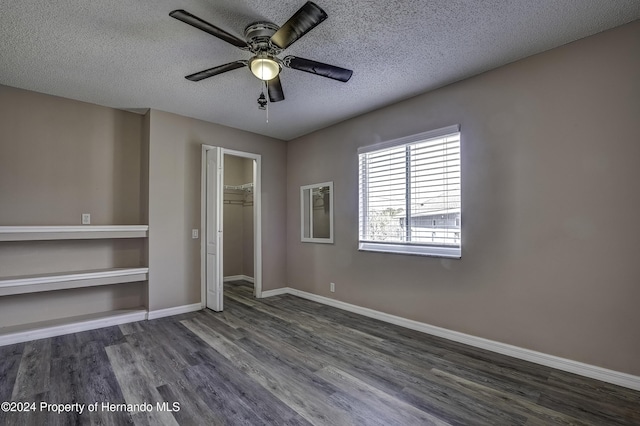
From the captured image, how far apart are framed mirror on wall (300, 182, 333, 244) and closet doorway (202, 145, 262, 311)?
0.77 meters

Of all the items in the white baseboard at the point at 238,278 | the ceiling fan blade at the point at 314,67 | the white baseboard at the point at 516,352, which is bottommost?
the white baseboard at the point at 238,278

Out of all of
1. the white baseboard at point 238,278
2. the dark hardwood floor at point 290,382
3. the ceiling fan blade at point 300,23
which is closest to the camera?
the ceiling fan blade at point 300,23

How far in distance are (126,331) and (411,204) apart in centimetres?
369

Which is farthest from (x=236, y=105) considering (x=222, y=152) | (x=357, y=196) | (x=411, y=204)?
(x=411, y=204)

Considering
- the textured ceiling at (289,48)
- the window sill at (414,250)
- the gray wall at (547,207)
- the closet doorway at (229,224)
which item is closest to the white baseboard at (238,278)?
the closet doorway at (229,224)

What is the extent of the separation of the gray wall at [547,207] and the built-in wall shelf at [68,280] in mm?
3381

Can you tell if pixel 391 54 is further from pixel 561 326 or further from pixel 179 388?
pixel 179 388

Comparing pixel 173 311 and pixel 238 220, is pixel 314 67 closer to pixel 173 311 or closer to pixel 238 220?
pixel 173 311

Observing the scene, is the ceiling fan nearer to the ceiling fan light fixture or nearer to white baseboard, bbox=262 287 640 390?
the ceiling fan light fixture

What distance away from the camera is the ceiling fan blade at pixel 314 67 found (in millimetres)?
2241

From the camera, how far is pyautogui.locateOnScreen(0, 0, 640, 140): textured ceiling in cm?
208

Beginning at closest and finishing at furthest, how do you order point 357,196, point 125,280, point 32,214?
point 32,214 < point 125,280 < point 357,196

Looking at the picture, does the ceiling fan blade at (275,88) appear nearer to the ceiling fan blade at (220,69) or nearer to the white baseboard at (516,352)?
the ceiling fan blade at (220,69)

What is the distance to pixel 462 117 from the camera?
10.2ft
